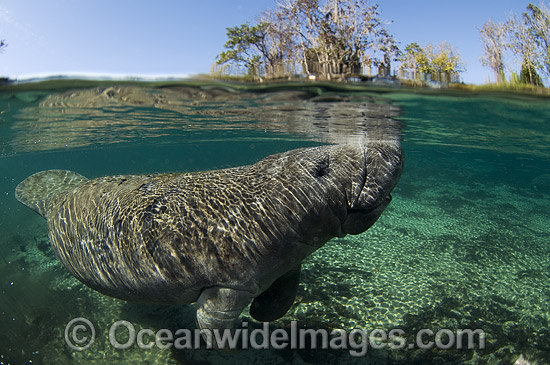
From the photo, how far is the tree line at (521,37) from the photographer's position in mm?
6148

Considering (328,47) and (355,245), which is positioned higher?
(328,47)

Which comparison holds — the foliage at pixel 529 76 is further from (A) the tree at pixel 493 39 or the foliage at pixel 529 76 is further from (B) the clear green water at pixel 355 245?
(B) the clear green water at pixel 355 245

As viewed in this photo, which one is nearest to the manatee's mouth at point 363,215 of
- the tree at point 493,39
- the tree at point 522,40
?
the tree at point 493,39

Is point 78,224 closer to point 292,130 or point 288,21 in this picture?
point 288,21

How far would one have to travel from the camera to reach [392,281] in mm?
5973

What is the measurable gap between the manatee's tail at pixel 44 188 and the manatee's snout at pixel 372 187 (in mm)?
3561

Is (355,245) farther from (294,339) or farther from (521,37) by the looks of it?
→ (521,37)

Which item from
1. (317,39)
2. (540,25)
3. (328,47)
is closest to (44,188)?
(317,39)

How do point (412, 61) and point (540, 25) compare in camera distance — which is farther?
point (412, 61)

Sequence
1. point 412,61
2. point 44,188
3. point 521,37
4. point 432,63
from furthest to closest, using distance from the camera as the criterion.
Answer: point 432,63
point 412,61
point 521,37
point 44,188

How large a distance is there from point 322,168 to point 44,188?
12.8 feet

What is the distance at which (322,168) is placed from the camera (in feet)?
9.39

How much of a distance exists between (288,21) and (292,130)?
8803 millimetres

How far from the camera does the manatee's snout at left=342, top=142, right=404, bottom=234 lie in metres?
2.75
